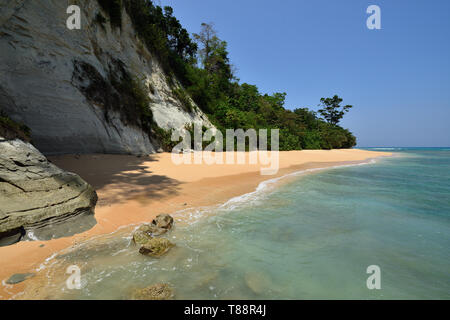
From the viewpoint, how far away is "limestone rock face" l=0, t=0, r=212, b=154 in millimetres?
5695

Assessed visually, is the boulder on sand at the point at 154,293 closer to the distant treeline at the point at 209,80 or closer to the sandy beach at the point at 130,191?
the sandy beach at the point at 130,191

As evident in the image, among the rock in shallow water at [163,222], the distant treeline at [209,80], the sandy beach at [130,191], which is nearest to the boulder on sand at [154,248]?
the rock in shallow water at [163,222]

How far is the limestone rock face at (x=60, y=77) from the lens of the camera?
5.70 metres

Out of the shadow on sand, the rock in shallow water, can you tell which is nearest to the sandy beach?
the shadow on sand

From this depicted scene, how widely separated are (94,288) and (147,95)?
11.6 meters

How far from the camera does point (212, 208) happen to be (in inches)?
172

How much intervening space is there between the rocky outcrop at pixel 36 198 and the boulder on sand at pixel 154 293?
1.82 m

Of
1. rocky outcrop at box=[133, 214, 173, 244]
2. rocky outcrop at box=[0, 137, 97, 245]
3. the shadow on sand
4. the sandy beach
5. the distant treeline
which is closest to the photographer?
the sandy beach

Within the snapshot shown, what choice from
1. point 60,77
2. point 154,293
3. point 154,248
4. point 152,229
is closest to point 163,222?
point 152,229

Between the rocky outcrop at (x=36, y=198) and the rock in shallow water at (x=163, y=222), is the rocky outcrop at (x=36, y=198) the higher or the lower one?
the higher one

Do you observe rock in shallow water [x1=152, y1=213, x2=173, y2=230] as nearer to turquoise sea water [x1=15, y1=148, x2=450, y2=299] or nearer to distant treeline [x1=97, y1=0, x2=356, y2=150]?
turquoise sea water [x1=15, y1=148, x2=450, y2=299]

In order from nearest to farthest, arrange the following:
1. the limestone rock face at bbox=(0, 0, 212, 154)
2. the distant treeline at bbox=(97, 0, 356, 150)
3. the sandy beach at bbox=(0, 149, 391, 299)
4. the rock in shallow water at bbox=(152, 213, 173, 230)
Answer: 1. the sandy beach at bbox=(0, 149, 391, 299)
2. the rock in shallow water at bbox=(152, 213, 173, 230)
3. the limestone rock face at bbox=(0, 0, 212, 154)
4. the distant treeline at bbox=(97, 0, 356, 150)

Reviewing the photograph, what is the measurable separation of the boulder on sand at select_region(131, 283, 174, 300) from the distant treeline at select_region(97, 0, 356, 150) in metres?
11.4
